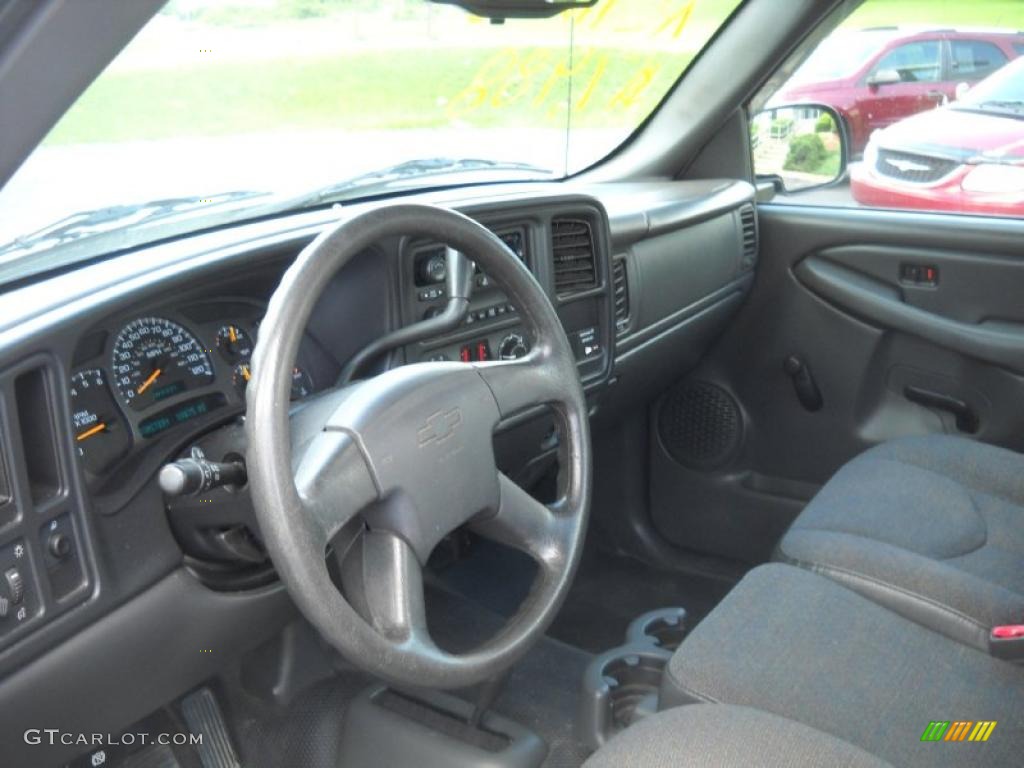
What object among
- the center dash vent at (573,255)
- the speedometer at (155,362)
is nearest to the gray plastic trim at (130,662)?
the speedometer at (155,362)

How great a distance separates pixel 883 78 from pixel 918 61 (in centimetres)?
9

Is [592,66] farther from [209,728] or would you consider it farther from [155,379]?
[209,728]

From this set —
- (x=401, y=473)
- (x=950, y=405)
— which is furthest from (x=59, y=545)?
(x=950, y=405)

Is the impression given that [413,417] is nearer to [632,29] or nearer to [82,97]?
[82,97]

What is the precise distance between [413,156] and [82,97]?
1343 mm

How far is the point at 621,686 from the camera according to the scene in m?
2.16

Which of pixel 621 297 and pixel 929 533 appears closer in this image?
pixel 929 533

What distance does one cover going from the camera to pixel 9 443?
1.24 m

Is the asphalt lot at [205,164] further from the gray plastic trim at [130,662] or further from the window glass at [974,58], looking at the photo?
the window glass at [974,58]

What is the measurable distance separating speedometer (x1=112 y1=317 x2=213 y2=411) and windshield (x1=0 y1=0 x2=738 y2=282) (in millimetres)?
155

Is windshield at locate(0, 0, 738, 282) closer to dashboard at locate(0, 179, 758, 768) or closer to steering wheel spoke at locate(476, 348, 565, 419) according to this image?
dashboard at locate(0, 179, 758, 768)

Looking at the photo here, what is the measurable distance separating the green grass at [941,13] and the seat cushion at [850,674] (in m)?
1.58

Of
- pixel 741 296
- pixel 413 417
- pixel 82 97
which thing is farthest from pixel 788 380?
pixel 82 97

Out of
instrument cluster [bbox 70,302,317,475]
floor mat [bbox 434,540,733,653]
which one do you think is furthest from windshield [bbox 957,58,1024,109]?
instrument cluster [bbox 70,302,317,475]
